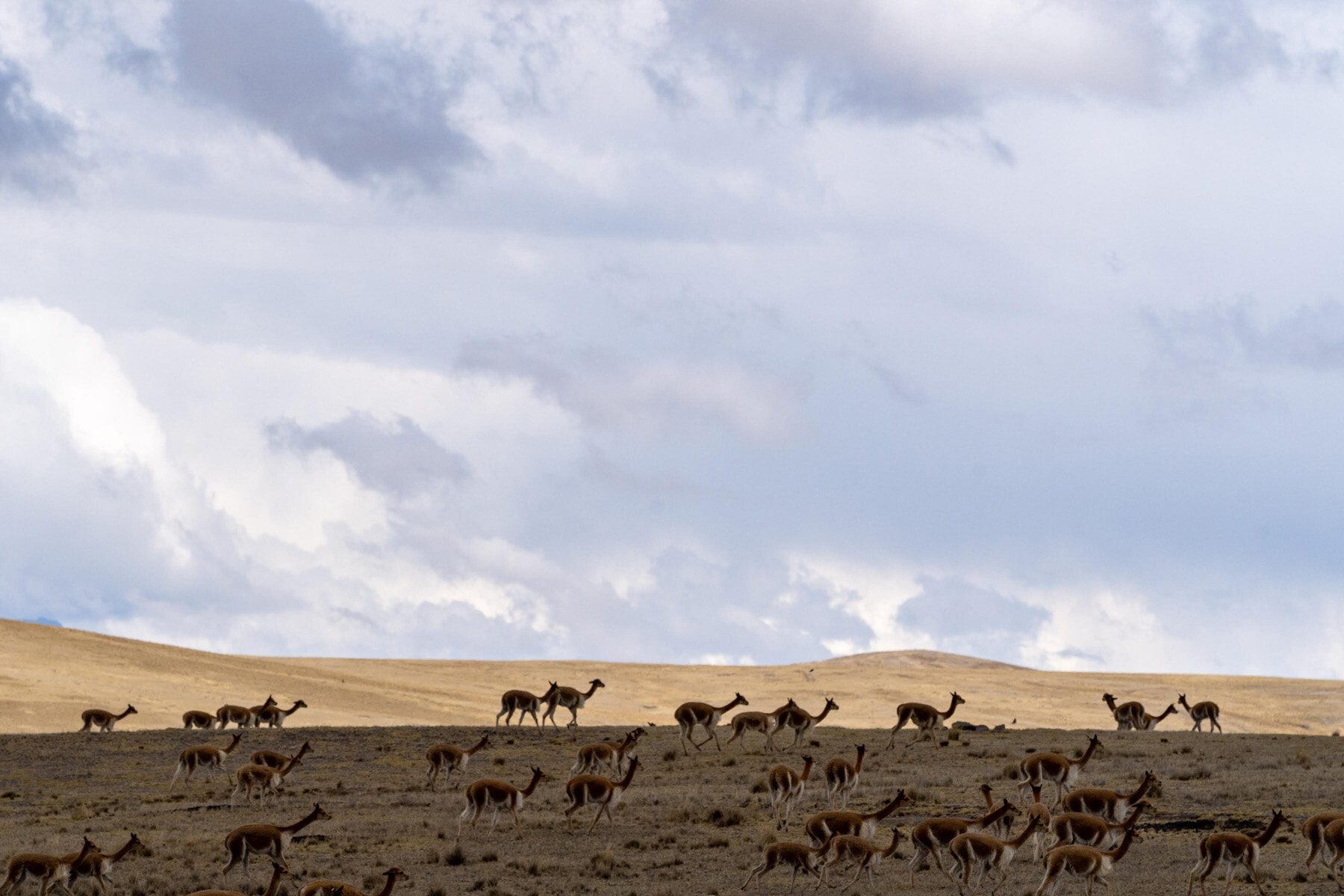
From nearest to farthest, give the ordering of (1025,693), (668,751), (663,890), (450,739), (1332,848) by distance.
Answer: (1332,848), (663,890), (668,751), (450,739), (1025,693)

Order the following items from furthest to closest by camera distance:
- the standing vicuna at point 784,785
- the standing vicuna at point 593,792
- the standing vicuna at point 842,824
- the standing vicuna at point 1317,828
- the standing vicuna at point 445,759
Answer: the standing vicuna at point 445,759, the standing vicuna at point 593,792, the standing vicuna at point 784,785, the standing vicuna at point 842,824, the standing vicuna at point 1317,828

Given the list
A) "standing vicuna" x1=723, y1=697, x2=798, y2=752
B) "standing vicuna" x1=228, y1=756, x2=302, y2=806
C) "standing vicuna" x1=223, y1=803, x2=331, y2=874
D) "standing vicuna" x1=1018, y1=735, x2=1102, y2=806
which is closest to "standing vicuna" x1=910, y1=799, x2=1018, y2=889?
"standing vicuna" x1=1018, y1=735, x2=1102, y2=806

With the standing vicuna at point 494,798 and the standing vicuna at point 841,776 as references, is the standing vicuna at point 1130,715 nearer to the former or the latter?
the standing vicuna at point 841,776

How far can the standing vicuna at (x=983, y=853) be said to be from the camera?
1805 centimetres

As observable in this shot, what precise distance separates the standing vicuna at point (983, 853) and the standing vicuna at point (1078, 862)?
723 millimetres

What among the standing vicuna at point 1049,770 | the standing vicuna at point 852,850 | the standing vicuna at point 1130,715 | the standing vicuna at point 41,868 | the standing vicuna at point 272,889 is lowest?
the standing vicuna at point 41,868

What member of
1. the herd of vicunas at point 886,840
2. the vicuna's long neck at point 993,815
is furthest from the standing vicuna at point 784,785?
the vicuna's long neck at point 993,815

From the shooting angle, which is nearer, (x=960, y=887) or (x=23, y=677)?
(x=960, y=887)

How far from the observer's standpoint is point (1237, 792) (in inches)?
999

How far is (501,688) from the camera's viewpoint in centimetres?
7244

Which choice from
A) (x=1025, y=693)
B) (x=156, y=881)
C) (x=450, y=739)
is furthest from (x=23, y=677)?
(x=1025, y=693)

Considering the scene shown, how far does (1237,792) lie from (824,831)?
31.0 ft

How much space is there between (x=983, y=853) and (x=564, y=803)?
10712 mm

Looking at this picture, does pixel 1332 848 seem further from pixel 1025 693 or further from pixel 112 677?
pixel 1025 693
